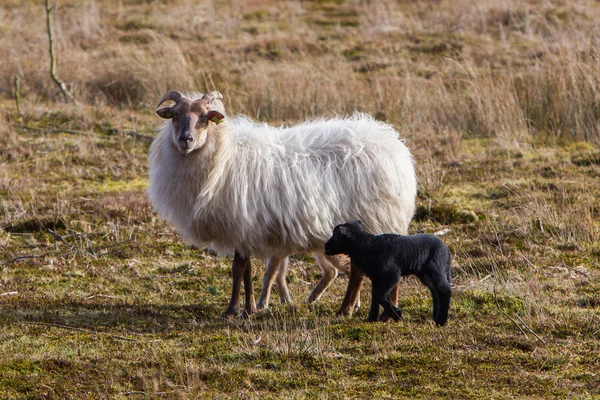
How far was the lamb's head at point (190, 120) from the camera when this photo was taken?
745cm

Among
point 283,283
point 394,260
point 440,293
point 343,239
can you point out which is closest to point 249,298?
point 283,283

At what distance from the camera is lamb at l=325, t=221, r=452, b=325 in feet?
22.3

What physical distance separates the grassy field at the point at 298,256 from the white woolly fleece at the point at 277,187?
0.74m

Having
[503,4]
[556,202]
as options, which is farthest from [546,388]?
[503,4]

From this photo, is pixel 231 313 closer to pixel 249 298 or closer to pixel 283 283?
pixel 249 298

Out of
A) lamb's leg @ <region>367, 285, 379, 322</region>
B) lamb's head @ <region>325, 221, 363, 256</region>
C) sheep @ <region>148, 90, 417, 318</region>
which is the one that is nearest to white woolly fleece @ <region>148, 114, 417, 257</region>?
sheep @ <region>148, 90, 417, 318</region>

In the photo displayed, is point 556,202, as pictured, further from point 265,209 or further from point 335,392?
point 335,392

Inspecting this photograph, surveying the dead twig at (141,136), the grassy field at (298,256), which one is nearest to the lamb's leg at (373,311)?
the grassy field at (298,256)

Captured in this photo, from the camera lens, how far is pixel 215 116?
7.61m

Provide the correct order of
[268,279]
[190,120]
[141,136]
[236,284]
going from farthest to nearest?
[141,136] < [268,279] < [236,284] < [190,120]

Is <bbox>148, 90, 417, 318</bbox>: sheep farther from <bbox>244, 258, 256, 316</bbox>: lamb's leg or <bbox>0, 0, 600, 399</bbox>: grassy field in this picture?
<bbox>0, 0, 600, 399</bbox>: grassy field

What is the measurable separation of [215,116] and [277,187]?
854mm

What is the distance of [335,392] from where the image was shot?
5617 millimetres

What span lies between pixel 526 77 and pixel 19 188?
8910mm
